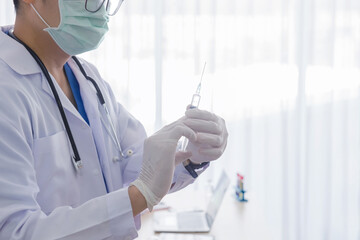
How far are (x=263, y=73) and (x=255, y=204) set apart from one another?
0.97 m

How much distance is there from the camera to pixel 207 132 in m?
1.13

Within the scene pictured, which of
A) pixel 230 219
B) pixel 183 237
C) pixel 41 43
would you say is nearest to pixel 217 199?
pixel 230 219

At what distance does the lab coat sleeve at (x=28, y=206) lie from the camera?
0.93 meters

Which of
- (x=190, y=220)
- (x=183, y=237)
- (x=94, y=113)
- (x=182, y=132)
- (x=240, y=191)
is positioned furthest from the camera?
(x=240, y=191)

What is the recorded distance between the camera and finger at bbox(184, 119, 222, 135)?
1.10 m

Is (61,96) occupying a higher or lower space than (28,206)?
higher

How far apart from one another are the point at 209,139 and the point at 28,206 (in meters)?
0.45

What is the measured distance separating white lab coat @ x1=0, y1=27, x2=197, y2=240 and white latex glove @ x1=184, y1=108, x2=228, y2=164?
15cm

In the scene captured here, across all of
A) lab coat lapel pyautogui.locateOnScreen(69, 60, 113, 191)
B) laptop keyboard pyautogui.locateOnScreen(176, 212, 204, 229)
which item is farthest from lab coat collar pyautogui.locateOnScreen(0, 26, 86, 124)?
laptop keyboard pyautogui.locateOnScreen(176, 212, 204, 229)

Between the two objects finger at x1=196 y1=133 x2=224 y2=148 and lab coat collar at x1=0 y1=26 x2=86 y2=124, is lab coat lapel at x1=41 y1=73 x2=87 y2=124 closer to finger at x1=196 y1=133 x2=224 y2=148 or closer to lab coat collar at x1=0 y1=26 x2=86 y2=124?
lab coat collar at x1=0 y1=26 x2=86 y2=124

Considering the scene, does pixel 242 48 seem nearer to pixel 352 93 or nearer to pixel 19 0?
pixel 352 93

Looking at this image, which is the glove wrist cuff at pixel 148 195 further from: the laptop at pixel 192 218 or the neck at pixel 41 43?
Result: the laptop at pixel 192 218

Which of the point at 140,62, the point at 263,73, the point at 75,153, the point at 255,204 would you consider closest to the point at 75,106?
the point at 75,153

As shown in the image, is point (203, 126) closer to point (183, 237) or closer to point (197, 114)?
point (197, 114)
